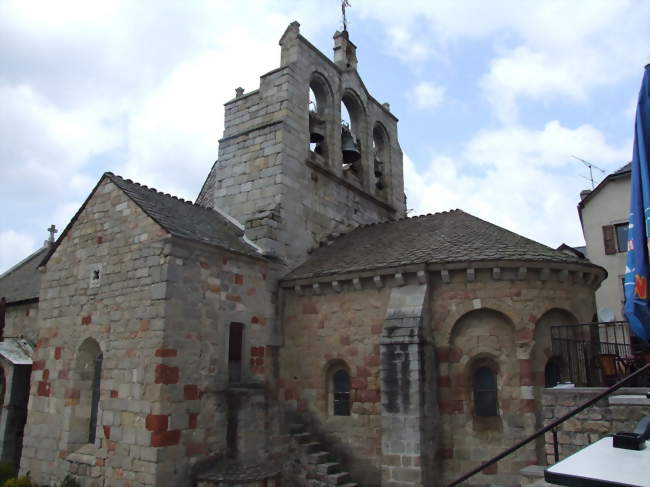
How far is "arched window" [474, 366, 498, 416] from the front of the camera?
1059 centimetres

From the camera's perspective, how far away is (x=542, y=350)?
34.7 feet

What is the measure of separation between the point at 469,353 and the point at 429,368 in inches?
37.0

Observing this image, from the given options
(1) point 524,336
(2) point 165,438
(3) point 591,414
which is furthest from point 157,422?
(3) point 591,414

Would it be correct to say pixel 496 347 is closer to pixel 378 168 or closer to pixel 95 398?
pixel 95 398

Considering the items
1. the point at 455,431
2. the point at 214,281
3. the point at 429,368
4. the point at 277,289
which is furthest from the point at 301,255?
the point at 455,431

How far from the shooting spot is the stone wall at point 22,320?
54.4ft

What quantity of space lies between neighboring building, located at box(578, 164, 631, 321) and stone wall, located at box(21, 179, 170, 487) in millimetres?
16645

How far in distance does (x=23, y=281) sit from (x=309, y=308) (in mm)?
12716

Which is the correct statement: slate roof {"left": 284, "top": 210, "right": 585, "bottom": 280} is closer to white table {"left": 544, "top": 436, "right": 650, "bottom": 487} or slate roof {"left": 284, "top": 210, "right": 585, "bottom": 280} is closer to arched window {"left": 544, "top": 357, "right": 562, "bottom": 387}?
arched window {"left": 544, "top": 357, "right": 562, "bottom": 387}

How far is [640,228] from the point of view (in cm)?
432

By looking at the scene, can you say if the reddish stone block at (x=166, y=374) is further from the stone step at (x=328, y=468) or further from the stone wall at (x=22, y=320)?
the stone wall at (x=22, y=320)

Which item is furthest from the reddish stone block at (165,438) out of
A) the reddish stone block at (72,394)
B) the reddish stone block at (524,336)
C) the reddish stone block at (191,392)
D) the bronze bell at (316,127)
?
the bronze bell at (316,127)

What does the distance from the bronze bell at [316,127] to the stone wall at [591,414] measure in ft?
34.5

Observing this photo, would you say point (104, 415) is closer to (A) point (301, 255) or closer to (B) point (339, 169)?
(A) point (301, 255)
